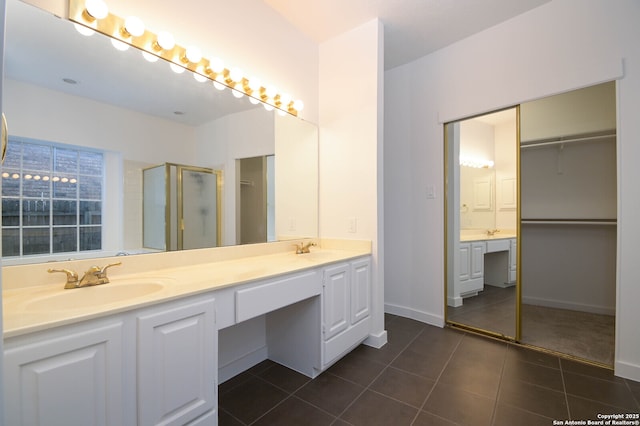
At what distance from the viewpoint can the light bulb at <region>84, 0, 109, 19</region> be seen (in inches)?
48.4

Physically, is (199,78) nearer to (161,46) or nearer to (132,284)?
(161,46)

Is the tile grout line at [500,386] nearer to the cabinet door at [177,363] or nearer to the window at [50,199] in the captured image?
the cabinet door at [177,363]

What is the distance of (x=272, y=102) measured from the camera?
7.01 feet

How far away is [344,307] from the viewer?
6.35 ft

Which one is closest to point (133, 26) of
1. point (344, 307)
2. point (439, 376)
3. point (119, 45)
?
point (119, 45)

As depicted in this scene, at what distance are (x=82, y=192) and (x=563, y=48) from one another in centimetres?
324

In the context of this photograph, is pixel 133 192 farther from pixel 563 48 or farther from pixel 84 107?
pixel 563 48

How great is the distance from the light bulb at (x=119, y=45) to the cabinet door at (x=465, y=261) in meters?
3.01

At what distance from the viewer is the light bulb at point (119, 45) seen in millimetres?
1356

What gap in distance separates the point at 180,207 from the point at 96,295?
629mm

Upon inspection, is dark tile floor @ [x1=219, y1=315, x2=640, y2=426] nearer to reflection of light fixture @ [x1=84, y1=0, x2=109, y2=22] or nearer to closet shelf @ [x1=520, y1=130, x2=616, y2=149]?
closet shelf @ [x1=520, y1=130, x2=616, y2=149]

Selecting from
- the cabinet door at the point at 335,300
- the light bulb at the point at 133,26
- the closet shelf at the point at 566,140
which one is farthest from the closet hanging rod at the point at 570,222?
the light bulb at the point at 133,26

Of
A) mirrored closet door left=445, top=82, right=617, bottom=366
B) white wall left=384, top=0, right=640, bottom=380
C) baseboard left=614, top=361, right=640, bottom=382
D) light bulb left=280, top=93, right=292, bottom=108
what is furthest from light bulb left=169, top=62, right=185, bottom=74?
baseboard left=614, top=361, right=640, bottom=382

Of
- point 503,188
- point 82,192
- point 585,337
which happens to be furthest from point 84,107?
point 585,337
